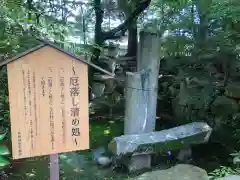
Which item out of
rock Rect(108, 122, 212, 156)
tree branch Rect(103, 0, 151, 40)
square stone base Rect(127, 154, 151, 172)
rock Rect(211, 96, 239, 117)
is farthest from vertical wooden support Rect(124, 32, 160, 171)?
tree branch Rect(103, 0, 151, 40)

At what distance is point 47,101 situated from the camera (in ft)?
7.56

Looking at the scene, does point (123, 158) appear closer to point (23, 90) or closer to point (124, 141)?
point (124, 141)

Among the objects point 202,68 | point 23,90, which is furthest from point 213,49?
point 23,90

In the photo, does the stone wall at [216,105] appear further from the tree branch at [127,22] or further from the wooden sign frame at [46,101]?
the wooden sign frame at [46,101]

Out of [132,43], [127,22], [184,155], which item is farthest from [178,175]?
[132,43]

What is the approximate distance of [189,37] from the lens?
5.35 meters

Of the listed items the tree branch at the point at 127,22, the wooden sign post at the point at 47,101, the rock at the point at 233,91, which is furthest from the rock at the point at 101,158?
the tree branch at the point at 127,22

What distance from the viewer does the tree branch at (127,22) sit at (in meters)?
6.05

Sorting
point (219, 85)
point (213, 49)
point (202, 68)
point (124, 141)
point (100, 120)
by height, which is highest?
point (213, 49)

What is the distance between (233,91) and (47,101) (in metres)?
3.64

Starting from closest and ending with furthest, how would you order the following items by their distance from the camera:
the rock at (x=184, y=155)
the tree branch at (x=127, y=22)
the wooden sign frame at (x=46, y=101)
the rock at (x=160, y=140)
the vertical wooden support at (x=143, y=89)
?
the wooden sign frame at (x=46, y=101) < the rock at (x=160, y=140) < the vertical wooden support at (x=143, y=89) < the rock at (x=184, y=155) < the tree branch at (x=127, y=22)

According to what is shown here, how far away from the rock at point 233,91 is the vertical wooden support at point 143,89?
1.39 metres

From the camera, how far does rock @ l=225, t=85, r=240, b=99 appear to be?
475cm

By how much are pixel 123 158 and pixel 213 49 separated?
94.0 inches
